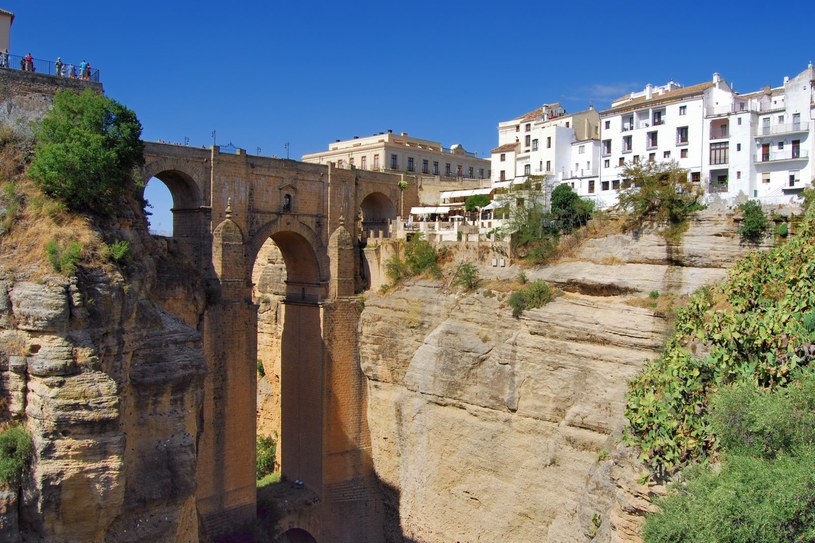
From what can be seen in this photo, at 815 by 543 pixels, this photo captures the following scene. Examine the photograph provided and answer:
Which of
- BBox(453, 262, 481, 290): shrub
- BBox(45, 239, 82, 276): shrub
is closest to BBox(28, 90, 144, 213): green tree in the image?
BBox(45, 239, 82, 276): shrub

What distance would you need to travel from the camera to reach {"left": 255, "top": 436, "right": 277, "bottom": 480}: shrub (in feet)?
98.6

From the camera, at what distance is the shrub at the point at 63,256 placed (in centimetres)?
1314

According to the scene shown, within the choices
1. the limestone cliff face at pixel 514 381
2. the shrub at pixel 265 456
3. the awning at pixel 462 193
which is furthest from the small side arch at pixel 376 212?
the shrub at pixel 265 456

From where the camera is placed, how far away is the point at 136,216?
1762 cm

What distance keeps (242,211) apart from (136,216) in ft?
27.6

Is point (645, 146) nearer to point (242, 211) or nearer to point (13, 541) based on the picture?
point (242, 211)

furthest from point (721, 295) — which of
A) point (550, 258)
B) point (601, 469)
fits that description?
point (550, 258)

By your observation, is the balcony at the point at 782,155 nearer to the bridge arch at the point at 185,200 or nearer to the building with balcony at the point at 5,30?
the bridge arch at the point at 185,200

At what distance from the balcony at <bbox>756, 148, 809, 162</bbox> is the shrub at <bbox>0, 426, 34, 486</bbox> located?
25.5 m

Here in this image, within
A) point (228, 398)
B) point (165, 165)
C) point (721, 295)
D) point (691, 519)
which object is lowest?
point (228, 398)

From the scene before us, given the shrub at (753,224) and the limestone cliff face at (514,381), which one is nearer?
the shrub at (753,224)

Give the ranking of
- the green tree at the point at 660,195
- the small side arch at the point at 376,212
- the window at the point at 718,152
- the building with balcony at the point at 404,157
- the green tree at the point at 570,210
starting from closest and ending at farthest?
the green tree at the point at 660,195
the green tree at the point at 570,210
the window at the point at 718,152
the small side arch at the point at 376,212
the building with balcony at the point at 404,157

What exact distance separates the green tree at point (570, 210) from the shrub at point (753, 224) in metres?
6.59

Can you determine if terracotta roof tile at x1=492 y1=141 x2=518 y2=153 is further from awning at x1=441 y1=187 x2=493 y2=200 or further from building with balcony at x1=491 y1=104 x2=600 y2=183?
awning at x1=441 y1=187 x2=493 y2=200
